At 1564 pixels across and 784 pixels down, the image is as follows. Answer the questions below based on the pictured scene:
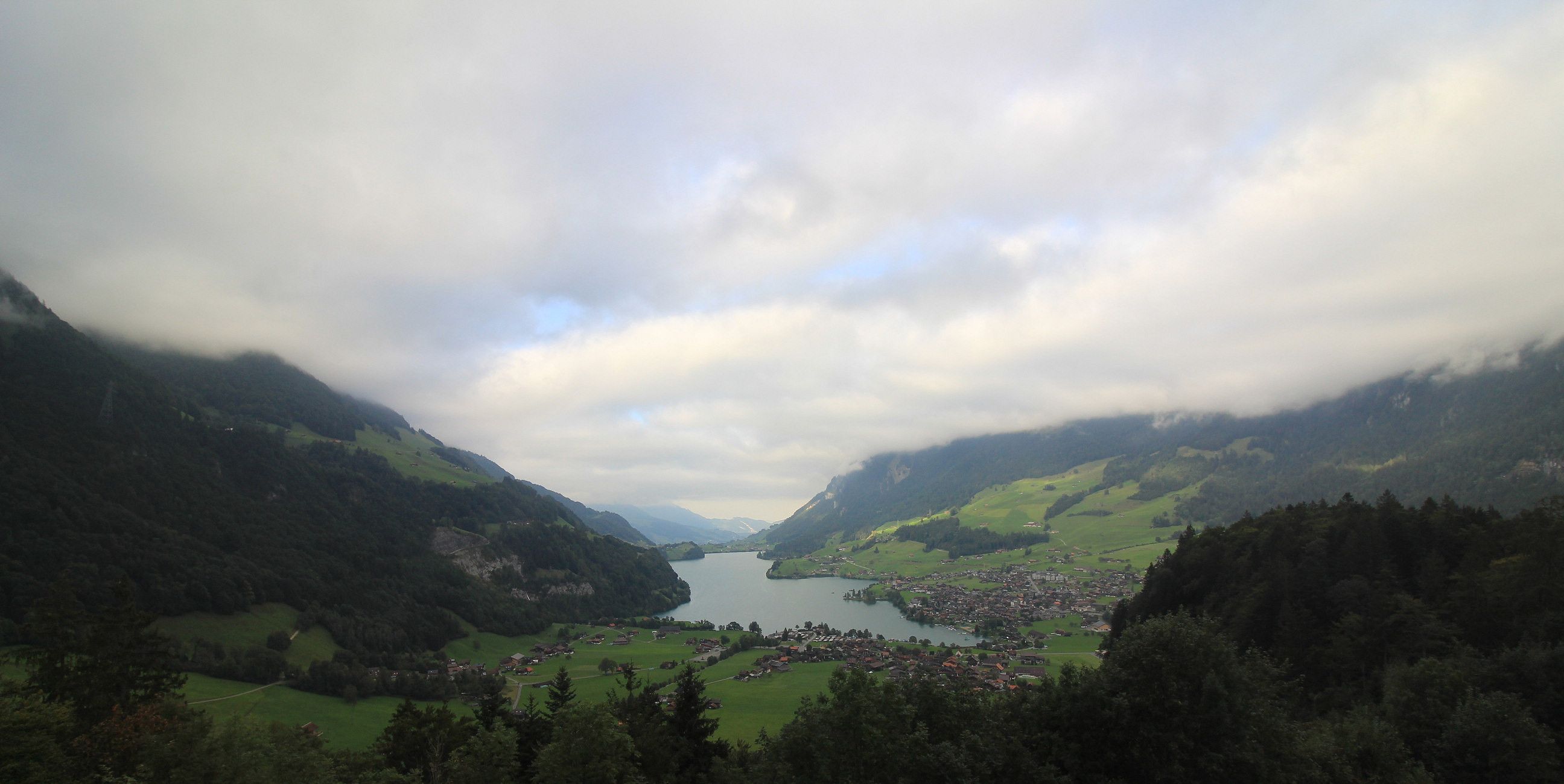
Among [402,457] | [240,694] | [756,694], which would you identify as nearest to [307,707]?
[240,694]

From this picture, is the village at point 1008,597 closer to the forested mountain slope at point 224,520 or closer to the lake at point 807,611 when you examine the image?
the lake at point 807,611

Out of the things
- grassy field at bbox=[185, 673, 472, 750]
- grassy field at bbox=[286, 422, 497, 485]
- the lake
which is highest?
grassy field at bbox=[286, 422, 497, 485]

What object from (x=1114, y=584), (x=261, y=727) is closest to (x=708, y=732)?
(x=261, y=727)

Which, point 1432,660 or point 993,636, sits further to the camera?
point 993,636

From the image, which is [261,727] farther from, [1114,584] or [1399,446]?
[1399,446]

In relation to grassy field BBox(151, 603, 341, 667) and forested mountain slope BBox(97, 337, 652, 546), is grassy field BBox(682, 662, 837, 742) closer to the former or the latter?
grassy field BBox(151, 603, 341, 667)

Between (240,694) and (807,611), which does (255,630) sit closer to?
(240,694)

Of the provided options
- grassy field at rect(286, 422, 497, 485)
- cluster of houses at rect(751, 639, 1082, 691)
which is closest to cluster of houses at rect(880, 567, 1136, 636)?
cluster of houses at rect(751, 639, 1082, 691)
